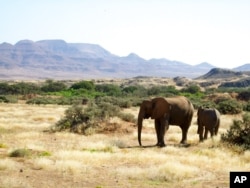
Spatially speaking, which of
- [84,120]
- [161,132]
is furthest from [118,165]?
[84,120]

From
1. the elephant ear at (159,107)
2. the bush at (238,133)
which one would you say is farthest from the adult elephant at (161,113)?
the bush at (238,133)

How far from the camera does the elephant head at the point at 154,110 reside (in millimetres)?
21234

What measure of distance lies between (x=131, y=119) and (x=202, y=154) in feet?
45.6

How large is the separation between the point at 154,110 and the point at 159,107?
282 mm

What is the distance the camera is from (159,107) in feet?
69.8

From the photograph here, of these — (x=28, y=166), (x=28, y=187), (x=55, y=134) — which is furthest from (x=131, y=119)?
(x=28, y=187)

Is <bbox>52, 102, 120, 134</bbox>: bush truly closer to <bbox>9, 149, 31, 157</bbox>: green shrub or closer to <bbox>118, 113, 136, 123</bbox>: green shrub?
<bbox>118, 113, 136, 123</bbox>: green shrub

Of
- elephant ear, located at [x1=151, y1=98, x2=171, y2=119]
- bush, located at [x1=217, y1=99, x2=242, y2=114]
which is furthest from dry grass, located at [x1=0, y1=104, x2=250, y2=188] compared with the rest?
bush, located at [x1=217, y1=99, x2=242, y2=114]

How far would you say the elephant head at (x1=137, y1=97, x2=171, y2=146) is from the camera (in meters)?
21.2

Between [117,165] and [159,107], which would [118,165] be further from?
[159,107]

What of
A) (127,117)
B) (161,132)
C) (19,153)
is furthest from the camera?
(127,117)

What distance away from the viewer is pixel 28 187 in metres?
12.0

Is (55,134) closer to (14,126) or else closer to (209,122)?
(14,126)

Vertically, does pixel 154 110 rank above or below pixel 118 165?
above
